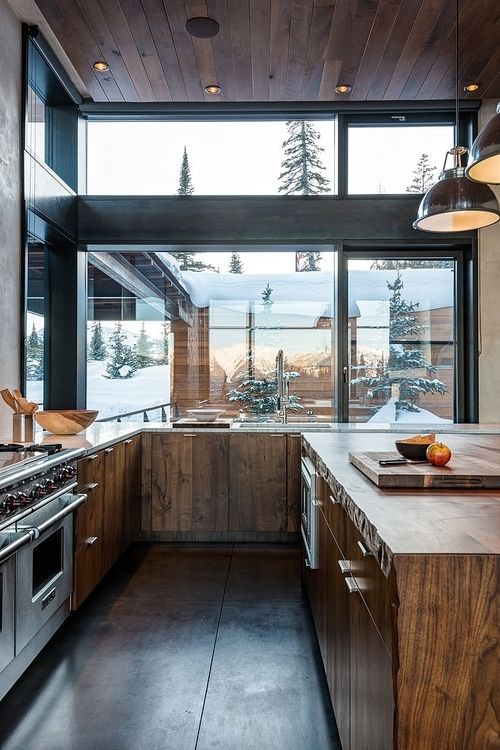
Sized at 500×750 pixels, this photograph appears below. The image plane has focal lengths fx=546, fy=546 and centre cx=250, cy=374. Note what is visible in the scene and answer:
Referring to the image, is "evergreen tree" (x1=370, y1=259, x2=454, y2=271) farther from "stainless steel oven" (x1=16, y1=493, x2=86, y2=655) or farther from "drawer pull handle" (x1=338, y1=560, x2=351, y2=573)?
"drawer pull handle" (x1=338, y1=560, x2=351, y2=573)

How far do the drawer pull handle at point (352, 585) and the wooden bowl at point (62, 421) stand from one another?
2.29 m

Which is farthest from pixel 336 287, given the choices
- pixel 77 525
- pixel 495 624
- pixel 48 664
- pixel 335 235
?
pixel 495 624

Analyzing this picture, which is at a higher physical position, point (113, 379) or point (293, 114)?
point (293, 114)

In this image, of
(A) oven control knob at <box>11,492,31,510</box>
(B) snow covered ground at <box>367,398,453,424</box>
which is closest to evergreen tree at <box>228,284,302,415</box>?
(B) snow covered ground at <box>367,398,453,424</box>

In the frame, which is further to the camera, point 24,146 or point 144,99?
point 144,99

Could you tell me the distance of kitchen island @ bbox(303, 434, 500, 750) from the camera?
0.97m

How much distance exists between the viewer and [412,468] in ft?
5.81

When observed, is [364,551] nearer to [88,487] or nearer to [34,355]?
[88,487]

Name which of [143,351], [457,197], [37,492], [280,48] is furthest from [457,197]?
[143,351]

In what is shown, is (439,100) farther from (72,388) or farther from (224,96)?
(72,388)

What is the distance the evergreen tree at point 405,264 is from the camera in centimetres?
458

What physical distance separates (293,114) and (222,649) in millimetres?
3997

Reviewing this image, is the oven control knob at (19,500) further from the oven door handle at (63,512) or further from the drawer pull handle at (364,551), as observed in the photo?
the drawer pull handle at (364,551)

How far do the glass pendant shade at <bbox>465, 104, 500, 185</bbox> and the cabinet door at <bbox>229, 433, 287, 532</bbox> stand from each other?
234cm
